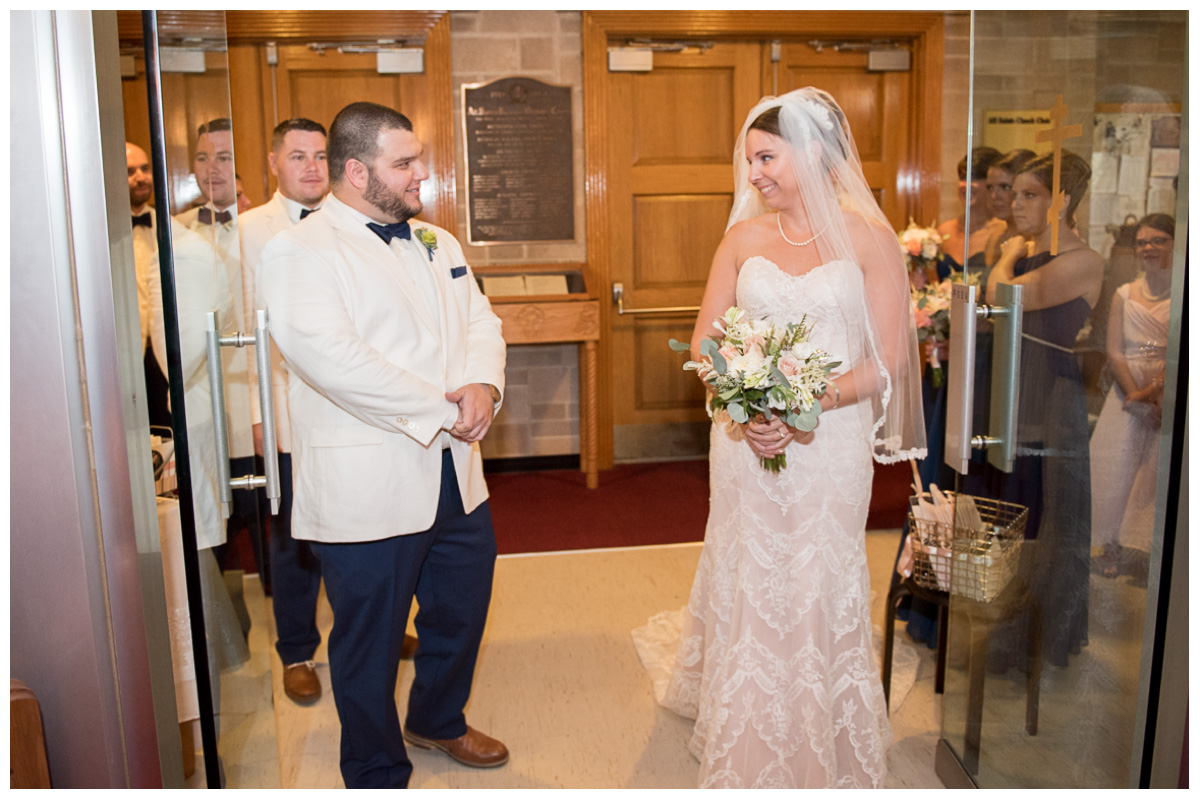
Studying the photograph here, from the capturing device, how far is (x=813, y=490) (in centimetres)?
279

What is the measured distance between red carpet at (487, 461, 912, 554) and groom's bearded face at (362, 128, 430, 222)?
2.88m

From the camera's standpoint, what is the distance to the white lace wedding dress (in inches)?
108

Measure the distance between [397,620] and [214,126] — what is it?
143 cm

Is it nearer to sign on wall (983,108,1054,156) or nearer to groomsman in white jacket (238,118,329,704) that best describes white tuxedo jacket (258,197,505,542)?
groomsman in white jacket (238,118,329,704)

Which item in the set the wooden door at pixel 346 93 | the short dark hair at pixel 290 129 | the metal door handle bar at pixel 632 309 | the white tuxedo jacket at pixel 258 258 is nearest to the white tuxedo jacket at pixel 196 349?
the white tuxedo jacket at pixel 258 258

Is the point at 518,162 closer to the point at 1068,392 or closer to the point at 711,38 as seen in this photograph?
the point at 711,38

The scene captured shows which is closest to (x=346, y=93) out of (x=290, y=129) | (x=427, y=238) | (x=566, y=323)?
(x=566, y=323)

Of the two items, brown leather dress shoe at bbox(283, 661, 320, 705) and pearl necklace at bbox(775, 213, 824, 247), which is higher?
pearl necklace at bbox(775, 213, 824, 247)

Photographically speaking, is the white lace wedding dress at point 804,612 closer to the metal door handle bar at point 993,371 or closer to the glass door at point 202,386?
the metal door handle bar at point 993,371

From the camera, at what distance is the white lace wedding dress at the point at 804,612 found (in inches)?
108

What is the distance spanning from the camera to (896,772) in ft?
9.80

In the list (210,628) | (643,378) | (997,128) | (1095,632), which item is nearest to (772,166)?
(997,128)

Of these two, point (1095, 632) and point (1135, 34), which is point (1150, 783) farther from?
point (1135, 34)

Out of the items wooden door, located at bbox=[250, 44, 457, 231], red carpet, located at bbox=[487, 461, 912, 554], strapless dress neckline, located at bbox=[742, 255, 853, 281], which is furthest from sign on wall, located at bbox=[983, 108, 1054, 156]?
wooden door, located at bbox=[250, 44, 457, 231]
